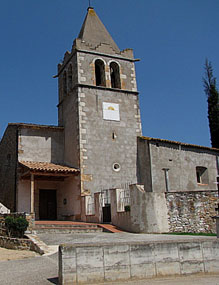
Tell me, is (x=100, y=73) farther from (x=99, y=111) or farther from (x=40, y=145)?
(x=40, y=145)

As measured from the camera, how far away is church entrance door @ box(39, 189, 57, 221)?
860 inches

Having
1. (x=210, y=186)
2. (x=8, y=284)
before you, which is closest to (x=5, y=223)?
(x=8, y=284)

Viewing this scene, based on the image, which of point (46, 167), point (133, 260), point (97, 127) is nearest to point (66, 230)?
point (46, 167)

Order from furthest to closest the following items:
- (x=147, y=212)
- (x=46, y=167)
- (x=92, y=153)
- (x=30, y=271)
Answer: (x=92, y=153), (x=46, y=167), (x=147, y=212), (x=30, y=271)

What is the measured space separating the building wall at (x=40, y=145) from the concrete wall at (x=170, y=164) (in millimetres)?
5577

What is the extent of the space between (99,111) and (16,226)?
1025cm

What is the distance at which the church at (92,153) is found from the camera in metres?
20.5

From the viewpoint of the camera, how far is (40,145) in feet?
72.3

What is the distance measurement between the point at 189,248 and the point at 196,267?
0.43m

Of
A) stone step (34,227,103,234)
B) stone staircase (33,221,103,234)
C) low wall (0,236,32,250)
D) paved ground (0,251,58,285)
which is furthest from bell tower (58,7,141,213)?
paved ground (0,251,58,285)

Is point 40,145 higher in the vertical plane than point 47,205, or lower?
higher

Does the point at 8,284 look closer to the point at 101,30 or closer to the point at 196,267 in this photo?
the point at 196,267

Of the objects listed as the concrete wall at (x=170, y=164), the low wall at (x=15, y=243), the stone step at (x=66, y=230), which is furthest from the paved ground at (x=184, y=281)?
the concrete wall at (x=170, y=164)

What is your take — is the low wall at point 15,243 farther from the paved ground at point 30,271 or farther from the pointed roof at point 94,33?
the pointed roof at point 94,33
